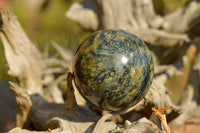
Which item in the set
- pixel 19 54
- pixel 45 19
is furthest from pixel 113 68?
pixel 45 19

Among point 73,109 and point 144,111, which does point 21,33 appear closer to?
point 73,109

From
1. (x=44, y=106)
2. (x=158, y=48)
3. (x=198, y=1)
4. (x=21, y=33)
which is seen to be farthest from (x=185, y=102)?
(x=21, y=33)

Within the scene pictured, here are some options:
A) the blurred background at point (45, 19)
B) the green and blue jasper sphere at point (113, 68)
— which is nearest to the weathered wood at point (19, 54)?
the green and blue jasper sphere at point (113, 68)

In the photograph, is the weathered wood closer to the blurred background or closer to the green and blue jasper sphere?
the green and blue jasper sphere

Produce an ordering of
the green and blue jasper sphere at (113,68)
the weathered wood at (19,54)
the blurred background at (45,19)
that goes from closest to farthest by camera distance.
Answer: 1. the green and blue jasper sphere at (113,68)
2. the weathered wood at (19,54)
3. the blurred background at (45,19)

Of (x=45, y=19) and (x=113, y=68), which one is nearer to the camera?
(x=113, y=68)

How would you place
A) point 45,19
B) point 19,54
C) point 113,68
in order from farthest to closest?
point 45,19, point 19,54, point 113,68

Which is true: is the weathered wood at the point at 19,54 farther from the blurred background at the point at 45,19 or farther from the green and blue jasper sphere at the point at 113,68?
the blurred background at the point at 45,19

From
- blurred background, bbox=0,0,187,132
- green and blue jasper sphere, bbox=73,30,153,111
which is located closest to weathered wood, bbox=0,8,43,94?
green and blue jasper sphere, bbox=73,30,153,111

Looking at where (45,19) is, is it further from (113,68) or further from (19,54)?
(113,68)
